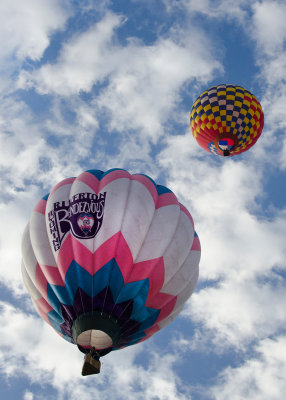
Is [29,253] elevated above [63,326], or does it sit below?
above

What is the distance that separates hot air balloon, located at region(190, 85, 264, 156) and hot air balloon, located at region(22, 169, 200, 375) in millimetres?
5347

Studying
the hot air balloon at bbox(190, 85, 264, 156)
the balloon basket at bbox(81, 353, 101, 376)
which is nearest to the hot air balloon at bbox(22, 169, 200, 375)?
the balloon basket at bbox(81, 353, 101, 376)

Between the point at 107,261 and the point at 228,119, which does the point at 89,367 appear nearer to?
the point at 107,261

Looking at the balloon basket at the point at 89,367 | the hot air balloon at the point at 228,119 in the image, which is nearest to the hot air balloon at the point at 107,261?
the balloon basket at the point at 89,367

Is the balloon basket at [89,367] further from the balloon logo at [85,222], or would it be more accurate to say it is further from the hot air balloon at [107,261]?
the balloon logo at [85,222]

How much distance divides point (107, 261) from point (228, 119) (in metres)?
8.48

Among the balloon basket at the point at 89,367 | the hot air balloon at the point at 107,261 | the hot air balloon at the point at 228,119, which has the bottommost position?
the balloon basket at the point at 89,367

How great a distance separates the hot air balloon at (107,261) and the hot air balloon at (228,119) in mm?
5347

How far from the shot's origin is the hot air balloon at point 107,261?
379 inches

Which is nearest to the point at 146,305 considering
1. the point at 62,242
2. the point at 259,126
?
the point at 62,242

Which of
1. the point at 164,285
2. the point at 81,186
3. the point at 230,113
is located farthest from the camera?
the point at 230,113

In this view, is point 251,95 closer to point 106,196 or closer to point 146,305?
point 106,196

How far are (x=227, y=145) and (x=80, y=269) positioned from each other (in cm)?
868

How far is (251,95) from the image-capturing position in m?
16.6
